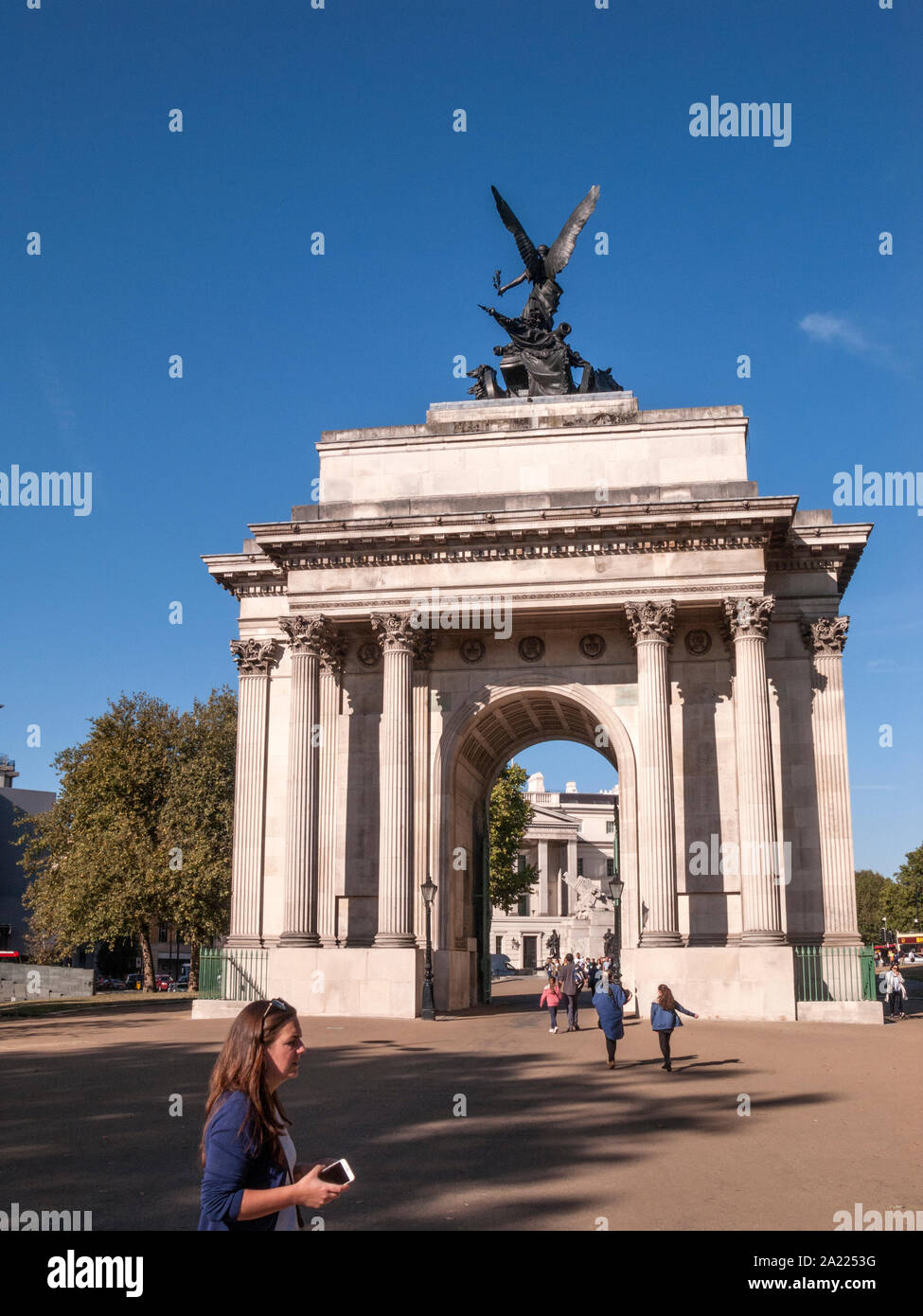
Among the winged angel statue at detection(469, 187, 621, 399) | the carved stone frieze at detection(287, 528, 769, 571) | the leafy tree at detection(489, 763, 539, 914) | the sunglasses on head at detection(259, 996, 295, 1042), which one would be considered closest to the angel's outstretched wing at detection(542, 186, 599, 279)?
the winged angel statue at detection(469, 187, 621, 399)

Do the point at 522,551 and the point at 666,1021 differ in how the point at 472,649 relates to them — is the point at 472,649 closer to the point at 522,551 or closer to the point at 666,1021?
the point at 522,551

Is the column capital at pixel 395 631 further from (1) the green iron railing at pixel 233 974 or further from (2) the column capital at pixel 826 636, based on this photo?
(2) the column capital at pixel 826 636

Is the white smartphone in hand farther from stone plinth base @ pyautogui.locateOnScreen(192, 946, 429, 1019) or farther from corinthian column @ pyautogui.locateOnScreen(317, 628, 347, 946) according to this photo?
corinthian column @ pyautogui.locateOnScreen(317, 628, 347, 946)

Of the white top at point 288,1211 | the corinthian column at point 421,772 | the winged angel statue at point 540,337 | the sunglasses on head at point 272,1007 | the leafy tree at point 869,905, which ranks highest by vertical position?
the winged angel statue at point 540,337

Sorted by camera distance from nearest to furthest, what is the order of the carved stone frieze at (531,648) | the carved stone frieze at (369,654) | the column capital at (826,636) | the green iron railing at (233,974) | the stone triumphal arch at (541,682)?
the stone triumphal arch at (541,682), the green iron railing at (233,974), the column capital at (826,636), the carved stone frieze at (531,648), the carved stone frieze at (369,654)

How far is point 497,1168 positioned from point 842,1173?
10.9 ft

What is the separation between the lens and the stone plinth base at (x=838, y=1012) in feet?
101

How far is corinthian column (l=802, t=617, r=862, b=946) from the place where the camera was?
3403 centimetres

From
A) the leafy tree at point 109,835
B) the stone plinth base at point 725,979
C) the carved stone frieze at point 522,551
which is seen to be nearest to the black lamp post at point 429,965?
the stone plinth base at point 725,979

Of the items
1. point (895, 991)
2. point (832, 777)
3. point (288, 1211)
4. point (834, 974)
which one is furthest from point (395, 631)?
point (288, 1211)

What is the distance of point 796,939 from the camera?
34000 millimetres

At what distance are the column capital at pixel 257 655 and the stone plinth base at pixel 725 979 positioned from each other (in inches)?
594

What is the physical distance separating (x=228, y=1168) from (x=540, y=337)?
3748 cm
